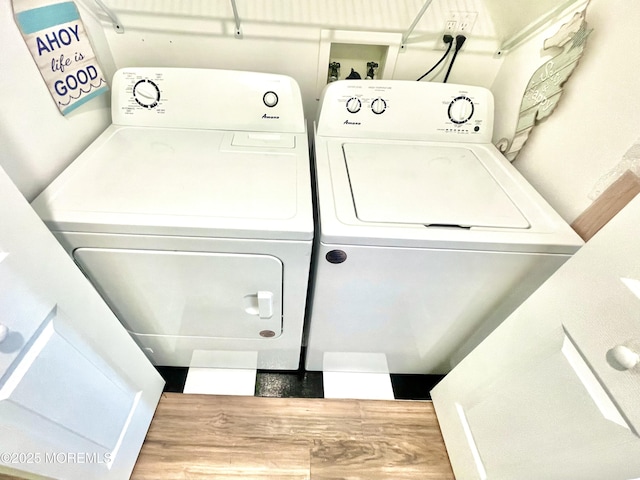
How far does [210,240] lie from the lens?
3.26 ft

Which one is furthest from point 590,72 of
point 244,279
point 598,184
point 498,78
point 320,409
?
point 320,409

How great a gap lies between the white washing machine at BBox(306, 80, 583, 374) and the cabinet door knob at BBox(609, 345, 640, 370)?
409 millimetres

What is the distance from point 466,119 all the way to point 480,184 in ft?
1.30

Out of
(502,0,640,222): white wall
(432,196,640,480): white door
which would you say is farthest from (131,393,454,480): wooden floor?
(502,0,640,222): white wall

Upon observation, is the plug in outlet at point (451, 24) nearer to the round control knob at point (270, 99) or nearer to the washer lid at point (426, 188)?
the washer lid at point (426, 188)

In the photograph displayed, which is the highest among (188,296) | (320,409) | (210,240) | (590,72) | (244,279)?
(590,72)

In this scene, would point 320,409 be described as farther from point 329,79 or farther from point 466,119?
point 329,79

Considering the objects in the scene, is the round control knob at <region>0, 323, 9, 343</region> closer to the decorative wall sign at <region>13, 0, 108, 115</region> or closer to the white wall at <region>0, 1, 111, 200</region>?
the white wall at <region>0, 1, 111, 200</region>

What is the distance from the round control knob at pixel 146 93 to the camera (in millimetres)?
1363

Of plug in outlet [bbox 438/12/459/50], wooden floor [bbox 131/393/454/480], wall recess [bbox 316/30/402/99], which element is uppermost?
plug in outlet [bbox 438/12/459/50]

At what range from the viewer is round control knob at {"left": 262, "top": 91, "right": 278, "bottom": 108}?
1.42 m

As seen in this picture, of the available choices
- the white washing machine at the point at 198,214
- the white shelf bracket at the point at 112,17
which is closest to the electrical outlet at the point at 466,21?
the white washing machine at the point at 198,214

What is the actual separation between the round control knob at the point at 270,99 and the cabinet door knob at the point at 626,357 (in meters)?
1.37

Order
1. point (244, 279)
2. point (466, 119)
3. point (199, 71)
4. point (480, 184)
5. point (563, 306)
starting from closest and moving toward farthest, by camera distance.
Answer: point (563, 306) → point (244, 279) → point (480, 184) → point (199, 71) → point (466, 119)
